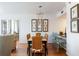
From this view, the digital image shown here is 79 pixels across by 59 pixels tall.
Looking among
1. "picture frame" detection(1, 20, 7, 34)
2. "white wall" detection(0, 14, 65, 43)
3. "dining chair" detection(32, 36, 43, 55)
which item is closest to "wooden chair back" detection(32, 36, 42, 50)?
"dining chair" detection(32, 36, 43, 55)

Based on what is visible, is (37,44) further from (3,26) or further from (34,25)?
(3,26)

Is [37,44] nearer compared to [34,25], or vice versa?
[37,44]

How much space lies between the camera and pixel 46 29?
460 inches

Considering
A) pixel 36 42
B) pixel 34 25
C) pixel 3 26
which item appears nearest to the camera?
pixel 36 42

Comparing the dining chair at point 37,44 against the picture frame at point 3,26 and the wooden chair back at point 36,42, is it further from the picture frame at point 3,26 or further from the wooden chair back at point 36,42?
the picture frame at point 3,26

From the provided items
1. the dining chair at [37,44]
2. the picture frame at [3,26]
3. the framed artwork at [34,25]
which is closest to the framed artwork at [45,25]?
the framed artwork at [34,25]

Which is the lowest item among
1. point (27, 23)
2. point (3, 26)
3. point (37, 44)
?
point (37, 44)

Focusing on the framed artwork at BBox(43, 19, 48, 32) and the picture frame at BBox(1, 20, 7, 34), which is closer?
the framed artwork at BBox(43, 19, 48, 32)

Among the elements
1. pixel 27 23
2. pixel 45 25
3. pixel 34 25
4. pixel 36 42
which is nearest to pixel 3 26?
pixel 27 23

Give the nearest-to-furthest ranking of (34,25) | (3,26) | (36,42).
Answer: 1. (36,42)
2. (34,25)
3. (3,26)

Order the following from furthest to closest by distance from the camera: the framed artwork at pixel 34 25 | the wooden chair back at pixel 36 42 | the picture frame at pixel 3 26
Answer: the picture frame at pixel 3 26 < the framed artwork at pixel 34 25 < the wooden chair back at pixel 36 42

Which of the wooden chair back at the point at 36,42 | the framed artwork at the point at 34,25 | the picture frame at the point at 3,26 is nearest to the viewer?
the wooden chair back at the point at 36,42

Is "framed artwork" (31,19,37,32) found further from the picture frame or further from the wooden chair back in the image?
the wooden chair back

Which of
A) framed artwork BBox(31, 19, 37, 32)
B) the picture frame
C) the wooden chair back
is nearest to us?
the wooden chair back
